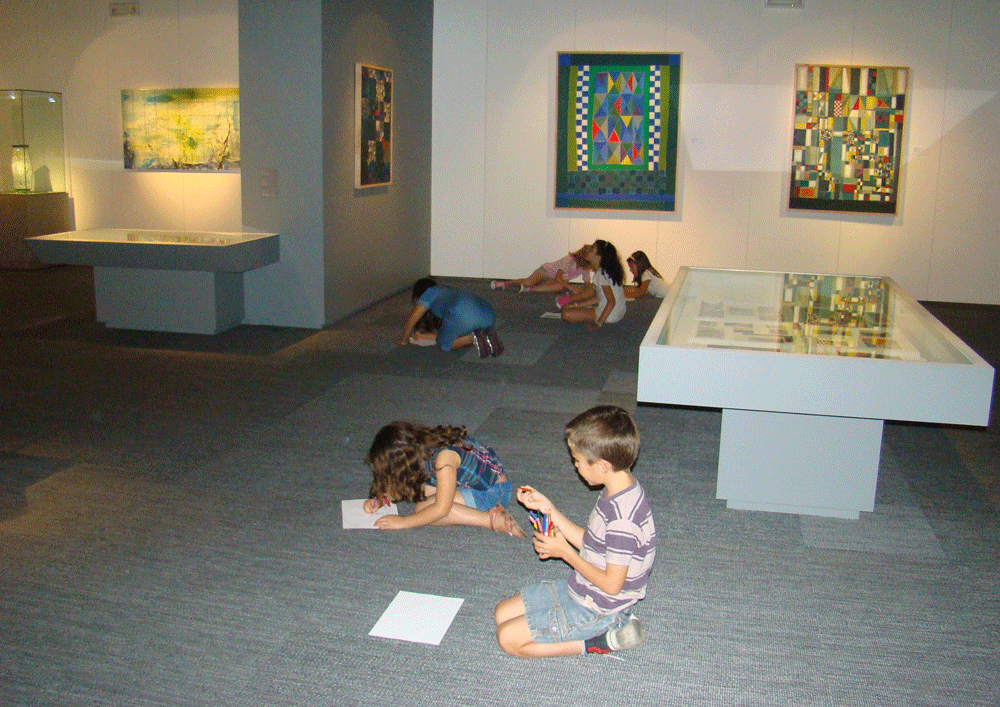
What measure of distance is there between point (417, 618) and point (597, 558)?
77 centimetres

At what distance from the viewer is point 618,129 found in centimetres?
1076

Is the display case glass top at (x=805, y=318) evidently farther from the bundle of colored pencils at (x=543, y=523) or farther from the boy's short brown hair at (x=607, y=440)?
the bundle of colored pencils at (x=543, y=523)

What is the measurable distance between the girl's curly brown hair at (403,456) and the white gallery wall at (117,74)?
340 inches

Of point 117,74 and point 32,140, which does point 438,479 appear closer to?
point 117,74

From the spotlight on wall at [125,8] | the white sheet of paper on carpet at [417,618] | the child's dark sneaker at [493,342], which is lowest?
the white sheet of paper on carpet at [417,618]

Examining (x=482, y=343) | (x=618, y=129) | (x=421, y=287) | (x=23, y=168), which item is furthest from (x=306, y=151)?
(x=23, y=168)

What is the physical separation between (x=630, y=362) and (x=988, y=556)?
3.66 meters

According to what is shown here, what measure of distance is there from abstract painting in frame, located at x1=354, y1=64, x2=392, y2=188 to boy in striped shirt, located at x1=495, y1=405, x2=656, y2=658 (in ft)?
21.3

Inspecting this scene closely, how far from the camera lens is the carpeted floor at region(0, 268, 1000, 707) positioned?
3.01 meters

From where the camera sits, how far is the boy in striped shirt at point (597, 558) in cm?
291

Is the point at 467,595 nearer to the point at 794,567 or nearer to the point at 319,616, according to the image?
the point at 319,616

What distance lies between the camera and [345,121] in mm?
8633

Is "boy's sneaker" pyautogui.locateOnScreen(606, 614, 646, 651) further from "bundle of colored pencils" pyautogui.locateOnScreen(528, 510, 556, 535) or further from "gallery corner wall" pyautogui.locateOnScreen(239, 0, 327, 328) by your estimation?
"gallery corner wall" pyautogui.locateOnScreen(239, 0, 327, 328)

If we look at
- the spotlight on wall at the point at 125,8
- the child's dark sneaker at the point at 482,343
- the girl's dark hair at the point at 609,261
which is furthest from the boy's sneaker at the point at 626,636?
the spotlight on wall at the point at 125,8
